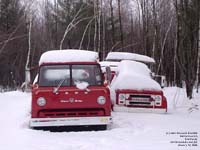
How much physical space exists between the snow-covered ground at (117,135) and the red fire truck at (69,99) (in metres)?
0.42

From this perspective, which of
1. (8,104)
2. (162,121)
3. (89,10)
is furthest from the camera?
(89,10)

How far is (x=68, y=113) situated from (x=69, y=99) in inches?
13.5

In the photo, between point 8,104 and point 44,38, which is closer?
point 8,104

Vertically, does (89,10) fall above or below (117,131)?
above

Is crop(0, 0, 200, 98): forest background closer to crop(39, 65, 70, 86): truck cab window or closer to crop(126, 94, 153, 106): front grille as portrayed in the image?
crop(126, 94, 153, 106): front grille

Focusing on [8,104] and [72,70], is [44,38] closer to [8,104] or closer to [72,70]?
[8,104]

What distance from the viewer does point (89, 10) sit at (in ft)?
128

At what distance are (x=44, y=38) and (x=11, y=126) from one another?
1463 inches

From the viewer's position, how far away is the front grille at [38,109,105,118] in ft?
34.5

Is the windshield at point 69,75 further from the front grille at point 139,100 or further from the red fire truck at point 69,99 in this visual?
the front grille at point 139,100

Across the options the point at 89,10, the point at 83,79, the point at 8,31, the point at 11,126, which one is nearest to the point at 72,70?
the point at 83,79

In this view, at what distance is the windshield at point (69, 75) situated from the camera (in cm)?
1114

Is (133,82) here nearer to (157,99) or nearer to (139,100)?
(139,100)

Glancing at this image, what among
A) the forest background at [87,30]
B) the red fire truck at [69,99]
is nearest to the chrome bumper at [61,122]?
the red fire truck at [69,99]
